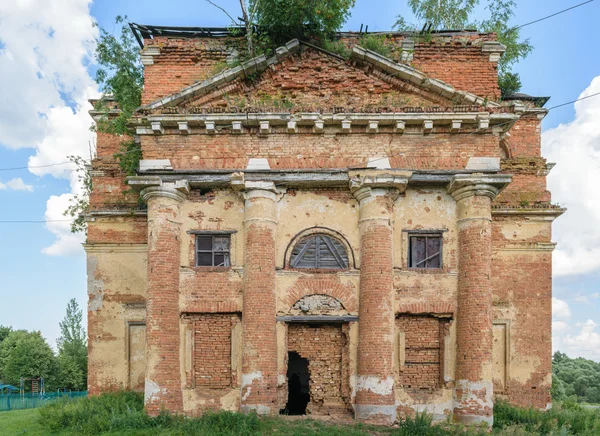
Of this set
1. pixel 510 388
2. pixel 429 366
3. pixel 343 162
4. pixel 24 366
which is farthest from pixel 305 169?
pixel 24 366

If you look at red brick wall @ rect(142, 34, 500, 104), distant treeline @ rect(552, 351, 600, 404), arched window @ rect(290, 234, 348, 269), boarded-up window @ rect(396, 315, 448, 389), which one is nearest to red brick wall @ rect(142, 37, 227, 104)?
red brick wall @ rect(142, 34, 500, 104)

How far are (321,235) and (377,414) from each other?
151 inches

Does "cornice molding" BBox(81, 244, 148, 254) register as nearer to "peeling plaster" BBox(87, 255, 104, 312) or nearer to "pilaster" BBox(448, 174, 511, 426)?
"peeling plaster" BBox(87, 255, 104, 312)

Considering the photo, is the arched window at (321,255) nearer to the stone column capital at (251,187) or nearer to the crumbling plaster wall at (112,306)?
the stone column capital at (251,187)

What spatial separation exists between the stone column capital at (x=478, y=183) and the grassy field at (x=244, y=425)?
464cm

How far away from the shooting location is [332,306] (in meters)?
11.4

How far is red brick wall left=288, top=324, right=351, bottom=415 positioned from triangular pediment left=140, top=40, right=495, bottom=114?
4834 mm

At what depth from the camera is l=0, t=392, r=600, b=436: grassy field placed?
9.98 m

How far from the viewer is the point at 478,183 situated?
1130 cm

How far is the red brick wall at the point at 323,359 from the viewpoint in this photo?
1137cm

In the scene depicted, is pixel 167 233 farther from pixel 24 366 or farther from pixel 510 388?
pixel 24 366

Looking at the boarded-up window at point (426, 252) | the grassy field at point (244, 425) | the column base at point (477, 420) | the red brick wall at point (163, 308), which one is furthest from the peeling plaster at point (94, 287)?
the column base at point (477, 420)

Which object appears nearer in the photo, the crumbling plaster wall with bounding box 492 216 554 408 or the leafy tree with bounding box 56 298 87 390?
the crumbling plaster wall with bounding box 492 216 554 408

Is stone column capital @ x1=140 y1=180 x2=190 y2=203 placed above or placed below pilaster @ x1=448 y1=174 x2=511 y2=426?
above
